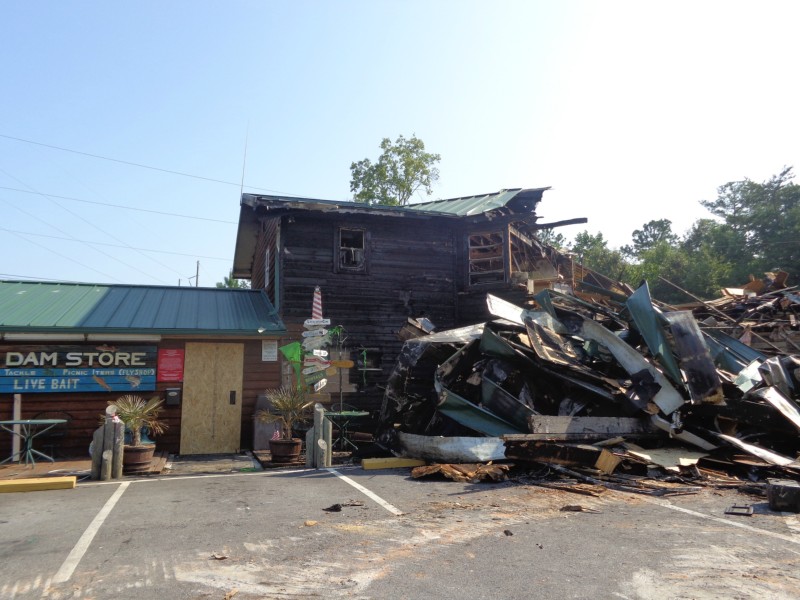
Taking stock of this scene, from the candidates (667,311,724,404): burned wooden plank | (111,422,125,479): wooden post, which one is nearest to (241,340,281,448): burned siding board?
(111,422,125,479): wooden post

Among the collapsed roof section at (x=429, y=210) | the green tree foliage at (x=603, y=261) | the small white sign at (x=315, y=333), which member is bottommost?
the small white sign at (x=315, y=333)

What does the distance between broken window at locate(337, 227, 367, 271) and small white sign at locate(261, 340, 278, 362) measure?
2681 millimetres

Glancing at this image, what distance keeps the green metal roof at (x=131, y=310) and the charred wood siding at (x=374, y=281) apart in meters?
1.32

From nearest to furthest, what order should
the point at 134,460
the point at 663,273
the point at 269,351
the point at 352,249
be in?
the point at 134,460 < the point at 269,351 < the point at 352,249 < the point at 663,273

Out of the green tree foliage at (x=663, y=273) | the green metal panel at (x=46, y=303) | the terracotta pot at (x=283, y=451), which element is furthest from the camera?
the green tree foliage at (x=663, y=273)

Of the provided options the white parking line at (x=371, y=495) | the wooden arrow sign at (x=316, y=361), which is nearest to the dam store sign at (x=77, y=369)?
the wooden arrow sign at (x=316, y=361)

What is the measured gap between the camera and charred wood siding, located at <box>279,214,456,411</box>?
13.9 m

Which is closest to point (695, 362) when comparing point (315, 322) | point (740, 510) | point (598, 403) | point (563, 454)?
point (598, 403)

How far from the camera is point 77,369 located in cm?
1166

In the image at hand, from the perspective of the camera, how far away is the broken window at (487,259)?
15.5m

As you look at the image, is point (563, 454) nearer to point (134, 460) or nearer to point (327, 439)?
point (327, 439)

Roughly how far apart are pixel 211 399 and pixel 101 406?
2202 mm

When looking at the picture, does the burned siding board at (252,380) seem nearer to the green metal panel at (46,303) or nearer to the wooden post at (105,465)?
the green metal panel at (46,303)

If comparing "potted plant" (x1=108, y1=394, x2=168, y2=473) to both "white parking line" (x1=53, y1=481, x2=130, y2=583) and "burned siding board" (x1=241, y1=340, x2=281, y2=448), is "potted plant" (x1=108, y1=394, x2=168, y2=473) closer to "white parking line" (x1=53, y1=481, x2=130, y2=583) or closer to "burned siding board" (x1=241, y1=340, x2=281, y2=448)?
"white parking line" (x1=53, y1=481, x2=130, y2=583)
